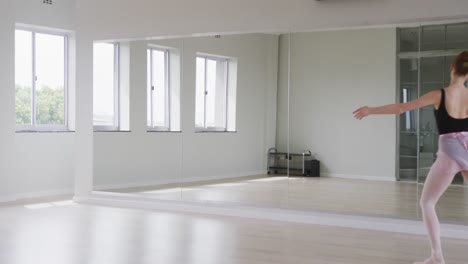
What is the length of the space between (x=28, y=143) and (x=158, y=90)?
2.08 metres

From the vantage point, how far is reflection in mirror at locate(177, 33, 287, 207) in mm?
6688

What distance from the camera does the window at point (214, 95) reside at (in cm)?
689

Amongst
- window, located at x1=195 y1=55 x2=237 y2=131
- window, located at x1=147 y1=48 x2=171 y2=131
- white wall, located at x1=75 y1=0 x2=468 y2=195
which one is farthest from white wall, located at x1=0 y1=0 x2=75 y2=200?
window, located at x1=195 y1=55 x2=237 y2=131

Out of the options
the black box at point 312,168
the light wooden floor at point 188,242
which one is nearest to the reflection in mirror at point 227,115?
the black box at point 312,168

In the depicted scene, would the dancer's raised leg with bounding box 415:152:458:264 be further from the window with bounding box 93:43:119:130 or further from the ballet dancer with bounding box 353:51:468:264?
the window with bounding box 93:43:119:130

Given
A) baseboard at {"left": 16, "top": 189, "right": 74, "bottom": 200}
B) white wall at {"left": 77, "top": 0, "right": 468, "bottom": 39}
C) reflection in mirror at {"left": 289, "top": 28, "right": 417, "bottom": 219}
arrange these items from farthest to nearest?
baseboard at {"left": 16, "top": 189, "right": 74, "bottom": 200}
reflection in mirror at {"left": 289, "top": 28, "right": 417, "bottom": 219}
white wall at {"left": 77, "top": 0, "right": 468, "bottom": 39}

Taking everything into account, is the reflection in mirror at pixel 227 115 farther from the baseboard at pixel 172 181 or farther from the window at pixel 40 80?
the window at pixel 40 80

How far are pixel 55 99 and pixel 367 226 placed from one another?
4.90 meters

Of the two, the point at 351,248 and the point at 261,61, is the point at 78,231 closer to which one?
the point at 351,248

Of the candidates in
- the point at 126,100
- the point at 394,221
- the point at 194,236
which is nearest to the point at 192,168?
the point at 126,100

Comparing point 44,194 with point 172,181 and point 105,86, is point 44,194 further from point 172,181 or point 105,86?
point 172,181

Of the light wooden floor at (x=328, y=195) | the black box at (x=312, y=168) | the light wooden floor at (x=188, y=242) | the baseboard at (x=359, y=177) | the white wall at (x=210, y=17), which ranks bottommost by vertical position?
the light wooden floor at (x=188, y=242)

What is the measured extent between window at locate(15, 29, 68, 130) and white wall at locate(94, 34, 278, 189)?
136 centimetres

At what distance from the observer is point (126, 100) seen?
7.16 meters
